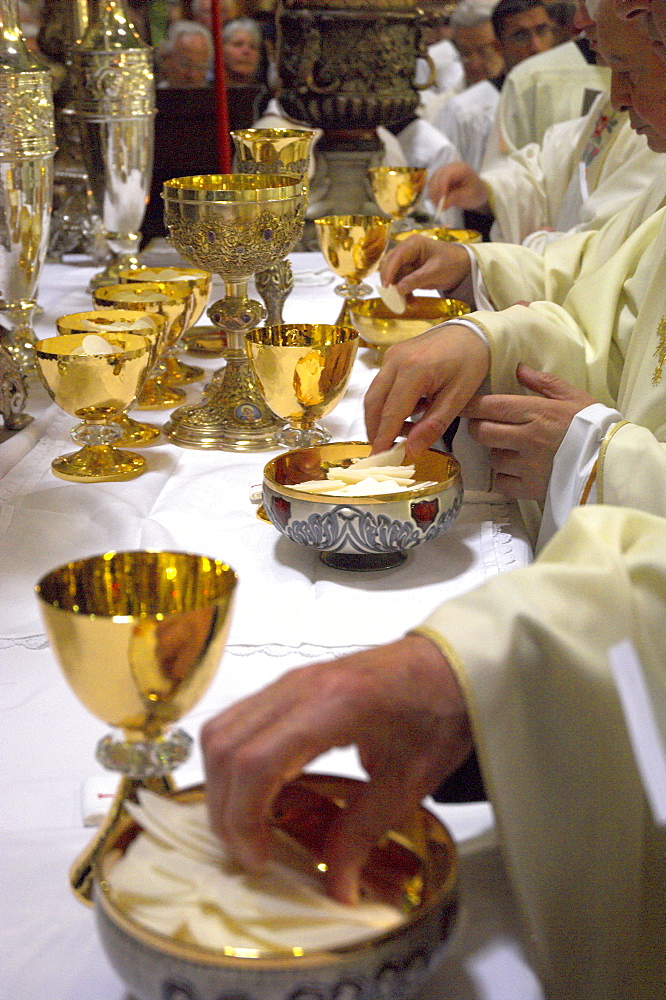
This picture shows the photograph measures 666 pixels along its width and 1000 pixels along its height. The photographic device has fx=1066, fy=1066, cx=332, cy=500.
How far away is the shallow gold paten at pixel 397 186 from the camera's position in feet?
5.88

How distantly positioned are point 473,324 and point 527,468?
0.55ft

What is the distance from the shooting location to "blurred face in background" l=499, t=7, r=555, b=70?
3.80 metres

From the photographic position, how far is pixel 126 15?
1672mm

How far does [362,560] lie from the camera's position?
825 millimetres

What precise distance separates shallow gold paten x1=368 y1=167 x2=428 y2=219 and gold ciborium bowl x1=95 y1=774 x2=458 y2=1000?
1511mm

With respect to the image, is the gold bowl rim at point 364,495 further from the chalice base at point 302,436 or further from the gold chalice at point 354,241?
the gold chalice at point 354,241

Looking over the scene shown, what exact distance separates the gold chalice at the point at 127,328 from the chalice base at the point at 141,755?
63 centimetres

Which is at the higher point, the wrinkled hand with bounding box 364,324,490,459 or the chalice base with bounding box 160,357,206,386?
the wrinkled hand with bounding box 364,324,490,459

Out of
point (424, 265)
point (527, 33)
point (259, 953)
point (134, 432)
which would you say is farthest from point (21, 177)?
point (527, 33)

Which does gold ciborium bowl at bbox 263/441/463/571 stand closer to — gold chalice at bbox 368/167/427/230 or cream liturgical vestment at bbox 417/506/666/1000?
cream liturgical vestment at bbox 417/506/666/1000

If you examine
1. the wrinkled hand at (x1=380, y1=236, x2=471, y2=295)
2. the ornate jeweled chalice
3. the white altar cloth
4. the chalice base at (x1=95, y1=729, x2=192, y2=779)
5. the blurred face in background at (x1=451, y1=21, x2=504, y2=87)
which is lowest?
the white altar cloth

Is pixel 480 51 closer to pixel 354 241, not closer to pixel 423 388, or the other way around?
pixel 354 241

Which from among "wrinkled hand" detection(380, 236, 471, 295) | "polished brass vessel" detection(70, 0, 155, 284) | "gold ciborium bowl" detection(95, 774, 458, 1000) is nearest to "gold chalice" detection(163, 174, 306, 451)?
"wrinkled hand" detection(380, 236, 471, 295)

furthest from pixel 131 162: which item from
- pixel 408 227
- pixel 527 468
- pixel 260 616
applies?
pixel 260 616
